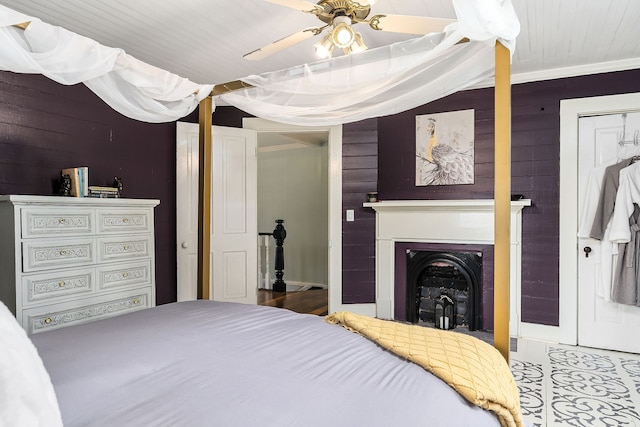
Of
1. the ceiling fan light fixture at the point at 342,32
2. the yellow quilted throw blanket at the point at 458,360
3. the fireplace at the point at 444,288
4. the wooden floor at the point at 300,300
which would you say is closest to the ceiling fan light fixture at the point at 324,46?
the ceiling fan light fixture at the point at 342,32

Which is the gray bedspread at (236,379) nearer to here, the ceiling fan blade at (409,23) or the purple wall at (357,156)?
the ceiling fan blade at (409,23)

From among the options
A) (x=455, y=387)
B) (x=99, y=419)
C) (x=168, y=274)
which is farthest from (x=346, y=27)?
(x=168, y=274)

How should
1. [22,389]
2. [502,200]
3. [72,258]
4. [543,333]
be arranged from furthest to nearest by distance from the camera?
1. [543,333]
2. [72,258]
3. [502,200]
4. [22,389]

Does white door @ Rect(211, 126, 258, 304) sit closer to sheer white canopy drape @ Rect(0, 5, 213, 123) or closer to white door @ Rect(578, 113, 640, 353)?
sheer white canopy drape @ Rect(0, 5, 213, 123)

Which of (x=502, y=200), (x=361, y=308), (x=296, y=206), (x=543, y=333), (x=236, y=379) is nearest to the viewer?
(x=236, y=379)

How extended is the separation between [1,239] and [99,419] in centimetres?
209

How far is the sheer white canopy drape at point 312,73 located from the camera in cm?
159

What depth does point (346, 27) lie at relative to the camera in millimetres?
1857

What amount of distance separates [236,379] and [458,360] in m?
0.74

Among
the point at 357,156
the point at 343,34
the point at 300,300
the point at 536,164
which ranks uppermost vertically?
the point at 343,34

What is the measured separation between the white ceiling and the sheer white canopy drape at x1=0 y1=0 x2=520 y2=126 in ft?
1.73

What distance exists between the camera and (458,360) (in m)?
1.35

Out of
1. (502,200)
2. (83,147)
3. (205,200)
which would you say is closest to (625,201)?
(502,200)

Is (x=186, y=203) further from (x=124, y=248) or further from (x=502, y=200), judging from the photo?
(x=502, y=200)
